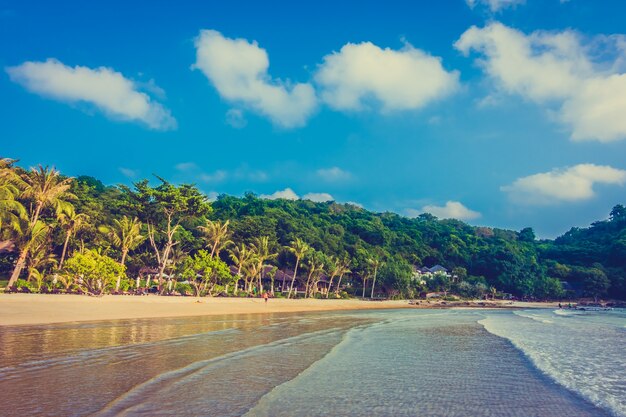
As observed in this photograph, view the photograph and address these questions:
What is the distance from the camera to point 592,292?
93125 mm

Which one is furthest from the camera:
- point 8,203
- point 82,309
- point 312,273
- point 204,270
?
point 312,273

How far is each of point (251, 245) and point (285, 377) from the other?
46150 millimetres

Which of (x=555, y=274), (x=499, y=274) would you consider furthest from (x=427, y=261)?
(x=555, y=274)

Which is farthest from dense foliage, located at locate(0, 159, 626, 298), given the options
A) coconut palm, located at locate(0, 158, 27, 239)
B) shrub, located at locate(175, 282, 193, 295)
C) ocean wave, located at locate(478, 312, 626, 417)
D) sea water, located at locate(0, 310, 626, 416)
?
ocean wave, located at locate(478, 312, 626, 417)

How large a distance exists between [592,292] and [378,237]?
48.2m

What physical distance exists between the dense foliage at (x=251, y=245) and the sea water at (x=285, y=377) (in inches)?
820

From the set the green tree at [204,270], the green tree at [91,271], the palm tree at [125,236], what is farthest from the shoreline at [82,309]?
the palm tree at [125,236]

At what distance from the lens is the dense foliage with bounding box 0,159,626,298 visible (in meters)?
32.7

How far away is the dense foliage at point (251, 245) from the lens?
107 feet

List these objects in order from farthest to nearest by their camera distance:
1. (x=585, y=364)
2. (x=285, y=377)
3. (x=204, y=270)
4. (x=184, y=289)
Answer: (x=184, y=289) < (x=204, y=270) < (x=585, y=364) < (x=285, y=377)

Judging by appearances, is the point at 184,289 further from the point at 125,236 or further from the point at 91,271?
the point at 91,271

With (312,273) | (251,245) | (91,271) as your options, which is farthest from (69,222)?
(312,273)

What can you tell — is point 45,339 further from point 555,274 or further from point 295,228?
point 555,274

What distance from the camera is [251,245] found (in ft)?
178
